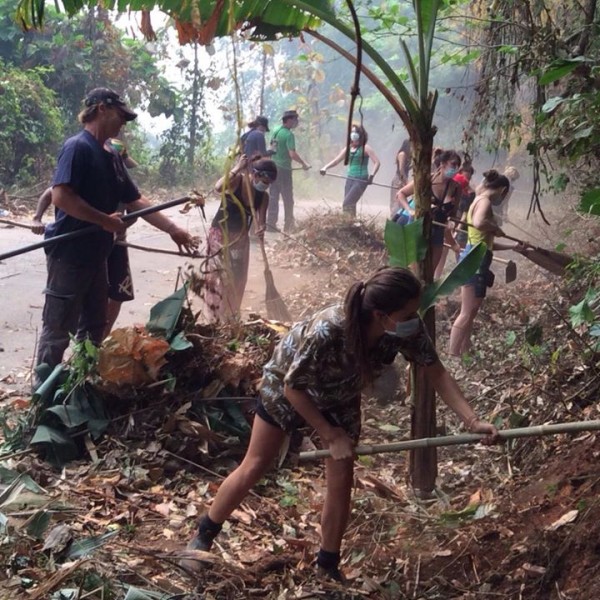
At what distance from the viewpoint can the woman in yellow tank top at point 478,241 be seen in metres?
6.34

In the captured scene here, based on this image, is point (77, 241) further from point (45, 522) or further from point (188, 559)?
point (188, 559)

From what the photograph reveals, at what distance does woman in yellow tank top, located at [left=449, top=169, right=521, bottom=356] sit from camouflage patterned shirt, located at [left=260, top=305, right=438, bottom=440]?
3239 millimetres

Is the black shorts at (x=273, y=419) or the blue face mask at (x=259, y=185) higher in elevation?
the blue face mask at (x=259, y=185)

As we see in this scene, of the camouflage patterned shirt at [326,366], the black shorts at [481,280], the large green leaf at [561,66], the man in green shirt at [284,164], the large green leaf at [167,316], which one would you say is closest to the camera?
the camouflage patterned shirt at [326,366]

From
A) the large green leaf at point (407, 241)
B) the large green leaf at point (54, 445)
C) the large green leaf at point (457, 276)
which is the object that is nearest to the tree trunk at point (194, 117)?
the large green leaf at point (54, 445)

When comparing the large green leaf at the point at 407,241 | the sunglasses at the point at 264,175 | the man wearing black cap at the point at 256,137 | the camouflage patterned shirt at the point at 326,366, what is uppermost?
the man wearing black cap at the point at 256,137

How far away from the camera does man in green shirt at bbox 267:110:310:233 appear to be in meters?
12.1

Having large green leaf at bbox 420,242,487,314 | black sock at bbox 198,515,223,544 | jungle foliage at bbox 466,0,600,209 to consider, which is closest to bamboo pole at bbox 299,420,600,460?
black sock at bbox 198,515,223,544

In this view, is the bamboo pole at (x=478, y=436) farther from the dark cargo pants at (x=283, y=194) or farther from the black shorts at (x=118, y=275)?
the dark cargo pants at (x=283, y=194)

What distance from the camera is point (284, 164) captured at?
41.0 feet

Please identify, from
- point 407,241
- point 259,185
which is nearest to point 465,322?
point 259,185

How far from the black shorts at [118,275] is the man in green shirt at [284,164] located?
6.36 meters

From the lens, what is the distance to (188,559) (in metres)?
3.34

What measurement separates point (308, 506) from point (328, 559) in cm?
89
